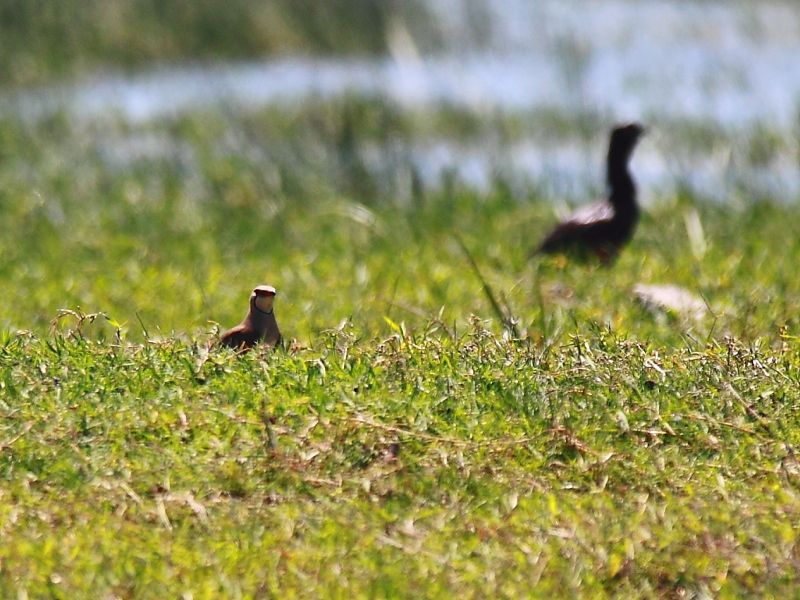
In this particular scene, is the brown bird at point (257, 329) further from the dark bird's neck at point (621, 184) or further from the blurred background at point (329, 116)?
the dark bird's neck at point (621, 184)

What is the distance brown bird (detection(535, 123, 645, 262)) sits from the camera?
28.9 ft

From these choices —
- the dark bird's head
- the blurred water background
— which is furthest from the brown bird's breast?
the blurred water background

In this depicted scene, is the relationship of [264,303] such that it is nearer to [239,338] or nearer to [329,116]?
[239,338]

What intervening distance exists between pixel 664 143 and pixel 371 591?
7.83 meters

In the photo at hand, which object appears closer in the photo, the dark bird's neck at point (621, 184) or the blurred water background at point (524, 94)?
the dark bird's neck at point (621, 184)

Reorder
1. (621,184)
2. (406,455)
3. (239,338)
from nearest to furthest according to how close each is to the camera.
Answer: (406,455) < (239,338) < (621,184)

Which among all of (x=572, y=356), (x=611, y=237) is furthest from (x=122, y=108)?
(x=572, y=356)

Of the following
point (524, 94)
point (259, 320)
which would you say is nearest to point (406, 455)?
point (259, 320)

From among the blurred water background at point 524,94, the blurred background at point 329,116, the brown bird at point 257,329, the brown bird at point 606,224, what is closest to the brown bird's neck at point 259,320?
the brown bird at point 257,329

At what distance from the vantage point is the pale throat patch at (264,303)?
6.00 meters

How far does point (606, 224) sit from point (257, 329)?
3.45 m

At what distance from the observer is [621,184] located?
9375 millimetres

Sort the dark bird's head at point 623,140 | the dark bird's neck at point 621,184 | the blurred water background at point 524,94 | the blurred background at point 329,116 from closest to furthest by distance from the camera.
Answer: the dark bird's neck at point 621,184 < the dark bird's head at point 623,140 < the blurred background at point 329,116 < the blurred water background at point 524,94

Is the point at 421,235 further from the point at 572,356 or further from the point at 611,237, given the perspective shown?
the point at 572,356
